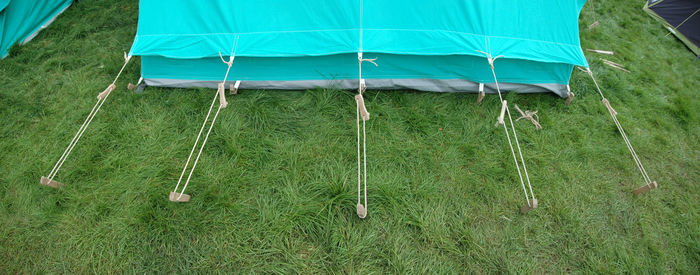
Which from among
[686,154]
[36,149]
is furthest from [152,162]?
[686,154]

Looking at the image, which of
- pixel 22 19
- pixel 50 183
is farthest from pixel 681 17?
pixel 22 19

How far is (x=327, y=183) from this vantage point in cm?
214

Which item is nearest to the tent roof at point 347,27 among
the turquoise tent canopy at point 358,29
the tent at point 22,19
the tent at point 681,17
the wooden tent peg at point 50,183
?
the turquoise tent canopy at point 358,29

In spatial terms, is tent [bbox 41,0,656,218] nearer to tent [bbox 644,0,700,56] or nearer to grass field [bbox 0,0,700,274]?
grass field [bbox 0,0,700,274]

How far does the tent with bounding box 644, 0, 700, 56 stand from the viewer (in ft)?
13.9

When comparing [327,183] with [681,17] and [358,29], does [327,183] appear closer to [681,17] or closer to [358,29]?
[358,29]

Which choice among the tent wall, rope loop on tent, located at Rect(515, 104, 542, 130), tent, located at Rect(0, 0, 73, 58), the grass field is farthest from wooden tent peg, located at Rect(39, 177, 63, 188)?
rope loop on tent, located at Rect(515, 104, 542, 130)

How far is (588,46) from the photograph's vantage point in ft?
12.9

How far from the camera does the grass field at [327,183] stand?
1.88 metres

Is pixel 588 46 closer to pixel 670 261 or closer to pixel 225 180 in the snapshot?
pixel 670 261

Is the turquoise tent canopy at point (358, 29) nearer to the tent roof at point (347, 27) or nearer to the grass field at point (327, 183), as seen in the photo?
the tent roof at point (347, 27)

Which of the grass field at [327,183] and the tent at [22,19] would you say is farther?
the tent at [22,19]

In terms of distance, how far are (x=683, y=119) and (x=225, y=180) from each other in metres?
4.63

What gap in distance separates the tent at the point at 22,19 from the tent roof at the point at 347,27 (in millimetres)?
2170
